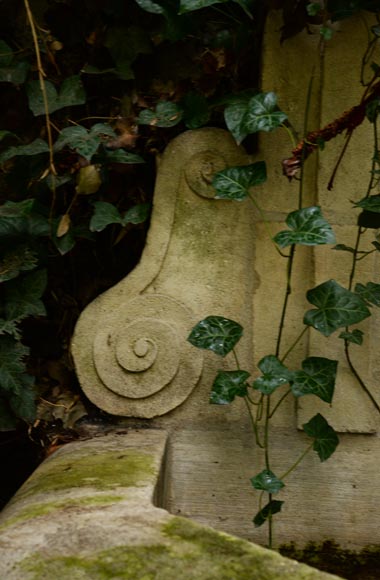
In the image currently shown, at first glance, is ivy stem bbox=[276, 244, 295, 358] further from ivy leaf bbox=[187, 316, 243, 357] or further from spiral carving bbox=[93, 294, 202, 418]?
spiral carving bbox=[93, 294, 202, 418]

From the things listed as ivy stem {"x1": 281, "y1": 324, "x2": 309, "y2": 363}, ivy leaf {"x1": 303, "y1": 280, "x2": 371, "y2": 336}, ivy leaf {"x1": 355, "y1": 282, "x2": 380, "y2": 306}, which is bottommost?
ivy stem {"x1": 281, "y1": 324, "x2": 309, "y2": 363}

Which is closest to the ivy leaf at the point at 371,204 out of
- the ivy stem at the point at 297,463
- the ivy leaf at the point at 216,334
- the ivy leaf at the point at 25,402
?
the ivy leaf at the point at 216,334

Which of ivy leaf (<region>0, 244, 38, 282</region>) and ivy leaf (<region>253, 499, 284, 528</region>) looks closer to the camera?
ivy leaf (<region>253, 499, 284, 528</region>)

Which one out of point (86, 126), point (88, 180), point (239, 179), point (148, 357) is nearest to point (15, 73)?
point (86, 126)

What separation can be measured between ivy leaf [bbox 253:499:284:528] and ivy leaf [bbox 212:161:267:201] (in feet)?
2.36

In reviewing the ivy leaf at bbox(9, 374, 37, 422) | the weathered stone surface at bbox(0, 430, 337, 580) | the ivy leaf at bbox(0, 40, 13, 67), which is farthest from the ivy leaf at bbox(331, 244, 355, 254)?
the ivy leaf at bbox(0, 40, 13, 67)

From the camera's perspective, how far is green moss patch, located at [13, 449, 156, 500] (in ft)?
5.19

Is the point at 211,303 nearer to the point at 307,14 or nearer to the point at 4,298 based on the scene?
the point at 4,298

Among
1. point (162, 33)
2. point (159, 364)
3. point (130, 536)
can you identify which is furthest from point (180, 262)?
point (130, 536)

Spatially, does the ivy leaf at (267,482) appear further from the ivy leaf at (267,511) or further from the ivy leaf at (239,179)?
the ivy leaf at (239,179)

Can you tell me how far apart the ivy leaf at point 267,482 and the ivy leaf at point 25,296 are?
671mm

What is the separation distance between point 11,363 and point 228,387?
0.54 meters

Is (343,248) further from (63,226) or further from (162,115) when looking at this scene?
(63,226)

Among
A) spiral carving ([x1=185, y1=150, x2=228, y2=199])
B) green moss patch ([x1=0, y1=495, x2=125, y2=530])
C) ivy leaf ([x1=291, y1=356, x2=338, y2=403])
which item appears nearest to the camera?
green moss patch ([x1=0, y1=495, x2=125, y2=530])
